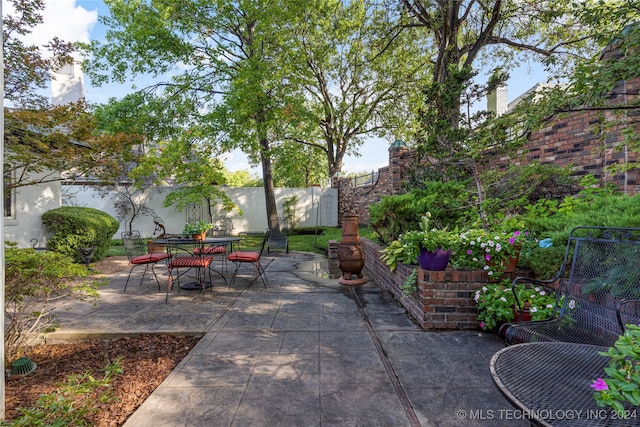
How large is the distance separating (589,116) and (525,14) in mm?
5611

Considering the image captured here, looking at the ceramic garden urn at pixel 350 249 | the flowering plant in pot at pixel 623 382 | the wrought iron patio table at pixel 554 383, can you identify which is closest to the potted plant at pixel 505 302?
Answer: the wrought iron patio table at pixel 554 383

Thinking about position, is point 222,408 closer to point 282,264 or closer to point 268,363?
point 268,363

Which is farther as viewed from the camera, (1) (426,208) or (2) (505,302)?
(1) (426,208)

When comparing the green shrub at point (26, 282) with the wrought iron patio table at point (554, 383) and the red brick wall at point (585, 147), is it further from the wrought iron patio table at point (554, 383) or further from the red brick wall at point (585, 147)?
the red brick wall at point (585, 147)

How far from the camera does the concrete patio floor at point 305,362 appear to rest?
1866 millimetres

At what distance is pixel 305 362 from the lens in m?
2.50

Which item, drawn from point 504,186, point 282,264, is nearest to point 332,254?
point 282,264

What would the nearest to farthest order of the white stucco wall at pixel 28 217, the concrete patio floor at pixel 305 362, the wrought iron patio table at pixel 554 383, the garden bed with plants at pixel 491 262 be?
the wrought iron patio table at pixel 554 383, the concrete patio floor at pixel 305 362, the garden bed with plants at pixel 491 262, the white stucco wall at pixel 28 217

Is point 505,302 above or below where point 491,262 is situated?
below

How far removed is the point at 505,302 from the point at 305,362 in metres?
1.90

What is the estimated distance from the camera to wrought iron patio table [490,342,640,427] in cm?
111

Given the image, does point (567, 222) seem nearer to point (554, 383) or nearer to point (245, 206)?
point (554, 383)

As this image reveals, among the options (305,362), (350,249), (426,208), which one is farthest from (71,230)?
(426,208)

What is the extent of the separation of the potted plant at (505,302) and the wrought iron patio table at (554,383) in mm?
1215
